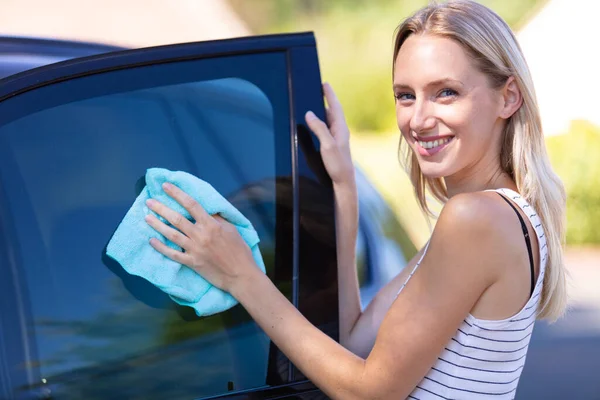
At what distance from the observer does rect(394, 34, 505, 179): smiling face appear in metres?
1.57

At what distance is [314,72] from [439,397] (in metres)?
0.69

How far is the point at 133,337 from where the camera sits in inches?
63.2

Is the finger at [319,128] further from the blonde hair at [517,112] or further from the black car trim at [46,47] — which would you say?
the black car trim at [46,47]

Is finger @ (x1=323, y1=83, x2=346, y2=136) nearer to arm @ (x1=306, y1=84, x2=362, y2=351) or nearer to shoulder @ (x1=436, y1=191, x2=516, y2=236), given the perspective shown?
arm @ (x1=306, y1=84, x2=362, y2=351)

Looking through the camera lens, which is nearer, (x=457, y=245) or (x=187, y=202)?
(x=457, y=245)

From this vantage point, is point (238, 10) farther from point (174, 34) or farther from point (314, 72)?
point (314, 72)

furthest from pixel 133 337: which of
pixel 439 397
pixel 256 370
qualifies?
pixel 439 397

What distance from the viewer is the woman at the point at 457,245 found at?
146 centimetres

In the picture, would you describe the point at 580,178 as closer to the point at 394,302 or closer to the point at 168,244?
the point at 394,302

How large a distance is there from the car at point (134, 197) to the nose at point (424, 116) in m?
0.24

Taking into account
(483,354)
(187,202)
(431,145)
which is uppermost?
(431,145)

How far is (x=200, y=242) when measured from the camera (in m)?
1.55

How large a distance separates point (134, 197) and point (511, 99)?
2.47ft

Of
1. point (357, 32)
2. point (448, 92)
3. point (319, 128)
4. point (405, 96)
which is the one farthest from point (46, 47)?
point (357, 32)
